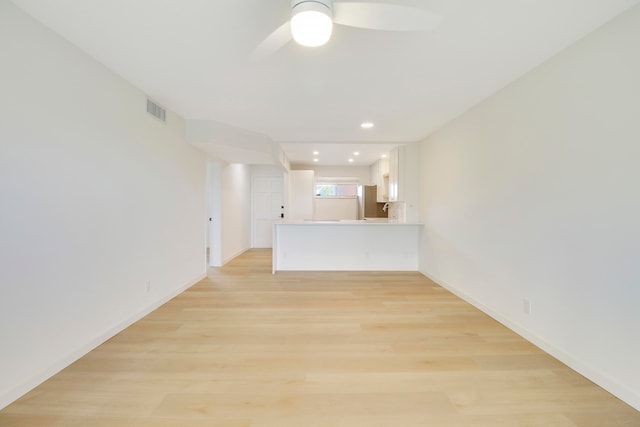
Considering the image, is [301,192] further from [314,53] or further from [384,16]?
[384,16]

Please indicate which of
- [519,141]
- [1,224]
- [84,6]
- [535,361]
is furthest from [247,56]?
[535,361]

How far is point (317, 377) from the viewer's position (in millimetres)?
1772

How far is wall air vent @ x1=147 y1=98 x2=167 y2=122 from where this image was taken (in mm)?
2754

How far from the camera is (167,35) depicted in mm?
1734

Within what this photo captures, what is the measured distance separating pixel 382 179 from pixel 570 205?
446 cm

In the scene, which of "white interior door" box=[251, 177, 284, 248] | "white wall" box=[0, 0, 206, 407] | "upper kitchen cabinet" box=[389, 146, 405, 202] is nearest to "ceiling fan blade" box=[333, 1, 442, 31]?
"white wall" box=[0, 0, 206, 407]

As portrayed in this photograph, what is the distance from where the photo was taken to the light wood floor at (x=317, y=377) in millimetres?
1441

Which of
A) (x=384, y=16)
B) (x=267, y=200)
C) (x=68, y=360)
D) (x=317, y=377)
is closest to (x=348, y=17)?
(x=384, y=16)

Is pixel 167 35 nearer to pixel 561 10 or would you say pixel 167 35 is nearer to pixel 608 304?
pixel 561 10

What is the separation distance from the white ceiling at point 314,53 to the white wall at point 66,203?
0.24 m

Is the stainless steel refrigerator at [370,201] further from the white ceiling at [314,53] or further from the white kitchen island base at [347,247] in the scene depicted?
the white ceiling at [314,53]

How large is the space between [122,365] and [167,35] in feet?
7.70

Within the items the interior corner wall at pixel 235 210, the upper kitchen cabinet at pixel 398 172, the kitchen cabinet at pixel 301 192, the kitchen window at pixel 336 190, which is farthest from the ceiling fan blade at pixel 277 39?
the kitchen window at pixel 336 190

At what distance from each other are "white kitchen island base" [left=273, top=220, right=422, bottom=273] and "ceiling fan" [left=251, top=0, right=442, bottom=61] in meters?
3.61
